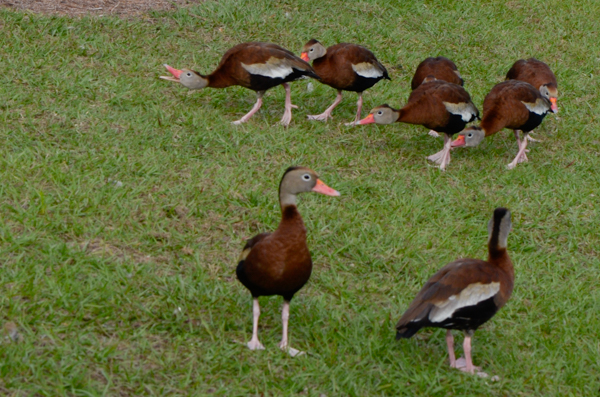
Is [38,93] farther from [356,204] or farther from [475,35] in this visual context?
[475,35]

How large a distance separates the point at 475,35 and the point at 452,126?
11.2ft

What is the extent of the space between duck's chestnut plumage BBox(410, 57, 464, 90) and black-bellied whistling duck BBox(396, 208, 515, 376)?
3599mm

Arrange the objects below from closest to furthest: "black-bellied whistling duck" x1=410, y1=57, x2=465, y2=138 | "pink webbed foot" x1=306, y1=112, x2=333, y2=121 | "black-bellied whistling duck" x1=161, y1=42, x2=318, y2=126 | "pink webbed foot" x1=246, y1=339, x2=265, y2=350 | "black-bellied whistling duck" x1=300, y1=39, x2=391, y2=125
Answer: "pink webbed foot" x1=246, y1=339, x2=265, y2=350, "black-bellied whistling duck" x1=161, y1=42, x2=318, y2=126, "black-bellied whistling duck" x1=300, y1=39, x2=391, y2=125, "pink webbed foot" x1=306, y1=112, x2=333, y2=121, "black-bellied whistling duck" x1=410, y1=57, x2=465, y2=138

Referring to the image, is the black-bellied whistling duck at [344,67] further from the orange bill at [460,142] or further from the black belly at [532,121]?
the black belly at [532,121]

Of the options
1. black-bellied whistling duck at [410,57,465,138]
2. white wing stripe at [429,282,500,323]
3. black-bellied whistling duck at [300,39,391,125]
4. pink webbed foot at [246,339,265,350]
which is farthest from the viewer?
black-bellied whistling duck at [410,57,465,138]

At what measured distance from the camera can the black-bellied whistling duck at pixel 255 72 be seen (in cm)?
682

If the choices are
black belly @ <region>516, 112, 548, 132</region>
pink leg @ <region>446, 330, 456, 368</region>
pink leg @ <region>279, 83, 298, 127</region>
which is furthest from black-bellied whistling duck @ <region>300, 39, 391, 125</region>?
pink leg @ <region>446, 330, 456, 368</region>

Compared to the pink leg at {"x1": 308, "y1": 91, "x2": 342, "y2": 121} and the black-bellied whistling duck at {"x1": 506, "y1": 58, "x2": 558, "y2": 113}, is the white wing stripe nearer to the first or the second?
the pink leg at {"x1": 308, "y1": 91, "x2": 342, "y2": 121}

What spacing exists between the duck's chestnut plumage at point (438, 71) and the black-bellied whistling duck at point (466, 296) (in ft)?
11.8

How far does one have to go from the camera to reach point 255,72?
682 centimetres

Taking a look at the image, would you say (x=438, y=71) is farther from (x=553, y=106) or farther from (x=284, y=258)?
(x=284, y=258)

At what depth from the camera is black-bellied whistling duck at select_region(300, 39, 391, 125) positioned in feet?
23.6

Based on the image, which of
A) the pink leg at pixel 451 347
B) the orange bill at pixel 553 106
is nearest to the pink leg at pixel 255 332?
the pink leg at pixel 451 347

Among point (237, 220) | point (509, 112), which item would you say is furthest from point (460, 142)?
point (237, 220)
